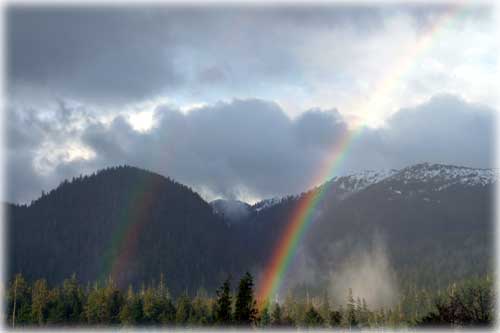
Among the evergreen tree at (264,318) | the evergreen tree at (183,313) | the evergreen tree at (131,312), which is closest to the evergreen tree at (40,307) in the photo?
the evergreen tree at (131,312)

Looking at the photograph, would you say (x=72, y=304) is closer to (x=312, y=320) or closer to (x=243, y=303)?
(x=312, y=320)

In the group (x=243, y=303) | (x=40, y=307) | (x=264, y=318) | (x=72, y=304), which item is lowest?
(x=264, y=318)

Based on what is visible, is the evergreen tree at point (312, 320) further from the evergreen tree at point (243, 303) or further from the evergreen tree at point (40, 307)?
the evergreen tree at point (243, 303)

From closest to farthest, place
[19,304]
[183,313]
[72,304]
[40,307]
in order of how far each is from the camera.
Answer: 1. [40,307]
2. [183,313]
3. [19,304]
4. [72,304]

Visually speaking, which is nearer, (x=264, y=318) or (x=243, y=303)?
(x=243, y=303)

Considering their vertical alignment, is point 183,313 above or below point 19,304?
below

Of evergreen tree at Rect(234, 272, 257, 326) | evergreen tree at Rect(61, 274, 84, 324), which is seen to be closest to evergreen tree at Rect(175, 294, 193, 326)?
evergreen tree at Rect(61, 274, 84, 324)

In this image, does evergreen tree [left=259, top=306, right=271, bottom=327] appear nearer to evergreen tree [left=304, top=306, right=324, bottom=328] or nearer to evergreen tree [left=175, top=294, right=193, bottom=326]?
evergreen tree [left=304, top=306, right=324, bottom=328]

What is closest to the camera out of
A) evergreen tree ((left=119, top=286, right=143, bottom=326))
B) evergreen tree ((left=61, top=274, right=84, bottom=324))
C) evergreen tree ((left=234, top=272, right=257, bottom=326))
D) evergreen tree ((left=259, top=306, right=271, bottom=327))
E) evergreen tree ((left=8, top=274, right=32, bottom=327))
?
evergreen tree ((left=234, top=272, right=257, bottom=326))

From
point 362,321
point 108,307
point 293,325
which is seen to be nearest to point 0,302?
point 108,307

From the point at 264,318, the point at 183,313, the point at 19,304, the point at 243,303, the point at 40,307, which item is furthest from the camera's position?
the point at 19,304

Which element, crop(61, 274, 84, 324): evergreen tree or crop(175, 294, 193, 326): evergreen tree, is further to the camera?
crop(61, 274, 84, 324): evergreen tree

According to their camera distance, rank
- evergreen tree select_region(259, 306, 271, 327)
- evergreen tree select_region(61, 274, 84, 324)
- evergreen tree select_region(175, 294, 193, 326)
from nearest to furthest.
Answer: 1. evergreen tree select_region(259, 306, 271, 327)
2. evergreen tree select_region(175, 294, 193, 326)
3. evergreen tree select_region(61, 274, 84, 324)

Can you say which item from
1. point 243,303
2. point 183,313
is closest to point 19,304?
point 183,313
